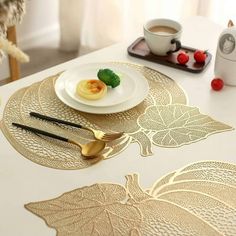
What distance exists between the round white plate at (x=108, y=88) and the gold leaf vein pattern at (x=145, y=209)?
27 cm

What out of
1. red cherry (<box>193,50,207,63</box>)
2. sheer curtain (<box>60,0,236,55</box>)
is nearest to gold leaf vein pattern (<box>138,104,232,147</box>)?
red cherry (<box>193,50,207,63</box>)

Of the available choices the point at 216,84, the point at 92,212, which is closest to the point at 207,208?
the point at 92,212

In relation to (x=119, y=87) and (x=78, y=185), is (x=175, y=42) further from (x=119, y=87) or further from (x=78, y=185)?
(x=78, y=185)

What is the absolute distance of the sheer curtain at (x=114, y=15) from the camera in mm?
2361

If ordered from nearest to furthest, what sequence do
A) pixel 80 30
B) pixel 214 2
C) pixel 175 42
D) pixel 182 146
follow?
1. pixel 182 146
2. pixel 175 42
3. pixel 214 2
4. pixel 80 30

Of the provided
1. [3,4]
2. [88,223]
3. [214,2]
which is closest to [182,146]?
[88,223]

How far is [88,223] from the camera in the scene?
0.90 metres

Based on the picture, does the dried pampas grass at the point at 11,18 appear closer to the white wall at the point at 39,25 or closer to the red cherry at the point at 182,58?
the red cherry at the point at 182,58

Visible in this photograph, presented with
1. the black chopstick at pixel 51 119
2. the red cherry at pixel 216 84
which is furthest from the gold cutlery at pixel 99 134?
the red cherry at pixel 216 84

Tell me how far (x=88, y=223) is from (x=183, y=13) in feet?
5.65

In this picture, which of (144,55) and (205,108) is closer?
(205,108)

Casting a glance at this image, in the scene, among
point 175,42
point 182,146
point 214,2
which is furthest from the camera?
point 214,2

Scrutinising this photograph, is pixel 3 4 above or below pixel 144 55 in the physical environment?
above

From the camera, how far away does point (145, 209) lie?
93 centimetres
